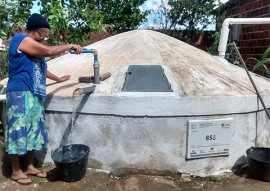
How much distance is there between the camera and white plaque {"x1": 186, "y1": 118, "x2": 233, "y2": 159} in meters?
3.94

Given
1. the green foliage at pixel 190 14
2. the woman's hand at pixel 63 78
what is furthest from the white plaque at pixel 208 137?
the green foliage at pixel 190 14

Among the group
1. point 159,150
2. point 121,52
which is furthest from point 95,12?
point 159,150

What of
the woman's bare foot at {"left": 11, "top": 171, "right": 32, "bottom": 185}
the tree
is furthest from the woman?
the tree

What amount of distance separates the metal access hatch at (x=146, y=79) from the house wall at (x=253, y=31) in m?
4.38

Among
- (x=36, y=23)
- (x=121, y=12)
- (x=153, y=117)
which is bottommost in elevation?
(x=153, y=117)

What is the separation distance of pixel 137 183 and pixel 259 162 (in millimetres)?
1410

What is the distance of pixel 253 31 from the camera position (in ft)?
27.5

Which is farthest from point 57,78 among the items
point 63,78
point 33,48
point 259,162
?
point 259,162

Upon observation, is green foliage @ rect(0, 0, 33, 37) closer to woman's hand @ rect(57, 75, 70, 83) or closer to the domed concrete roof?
the domed concrete roof

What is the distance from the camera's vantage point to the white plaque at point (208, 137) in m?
3.94

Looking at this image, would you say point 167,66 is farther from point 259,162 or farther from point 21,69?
point 21,69

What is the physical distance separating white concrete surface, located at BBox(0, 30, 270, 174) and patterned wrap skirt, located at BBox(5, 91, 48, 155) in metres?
0.45

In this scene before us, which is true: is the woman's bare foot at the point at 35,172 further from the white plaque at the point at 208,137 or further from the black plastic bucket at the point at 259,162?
the black plastic bucket at the point at 259,162

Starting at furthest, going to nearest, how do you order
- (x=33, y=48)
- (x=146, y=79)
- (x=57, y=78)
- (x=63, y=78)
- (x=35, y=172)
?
(x=63, y=78) < (x=57, y=78) < (x=146, y=79) < (x=35, y=172) < (x=33, y=48)
